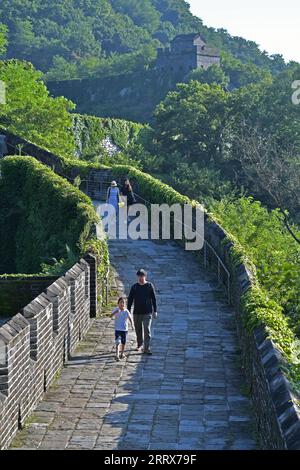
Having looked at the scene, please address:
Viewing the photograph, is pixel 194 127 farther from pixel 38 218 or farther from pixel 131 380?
pixel 131 380

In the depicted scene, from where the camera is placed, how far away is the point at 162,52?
379 feet

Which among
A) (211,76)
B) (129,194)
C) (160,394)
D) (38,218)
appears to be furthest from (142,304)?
(211,76)

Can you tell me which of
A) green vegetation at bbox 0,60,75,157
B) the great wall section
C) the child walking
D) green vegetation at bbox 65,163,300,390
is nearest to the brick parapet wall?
the great wall section

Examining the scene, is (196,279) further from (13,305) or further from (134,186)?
(134,186)

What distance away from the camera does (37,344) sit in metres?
10.1

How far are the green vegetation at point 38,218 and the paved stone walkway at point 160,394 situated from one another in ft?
9.31

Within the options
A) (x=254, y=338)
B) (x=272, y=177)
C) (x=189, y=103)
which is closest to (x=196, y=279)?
(x=254, y=338)

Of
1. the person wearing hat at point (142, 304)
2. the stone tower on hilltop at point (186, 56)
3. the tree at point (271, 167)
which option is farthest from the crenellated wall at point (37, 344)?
the stone tower on hilltop at point (186, 56)

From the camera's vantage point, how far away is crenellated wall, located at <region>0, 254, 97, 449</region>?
8.72m

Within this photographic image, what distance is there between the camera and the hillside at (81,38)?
461 feet

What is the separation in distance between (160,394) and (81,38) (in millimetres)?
150087

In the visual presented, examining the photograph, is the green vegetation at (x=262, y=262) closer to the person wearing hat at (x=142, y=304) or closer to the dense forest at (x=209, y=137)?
the dense forest at (x=209, y=137)

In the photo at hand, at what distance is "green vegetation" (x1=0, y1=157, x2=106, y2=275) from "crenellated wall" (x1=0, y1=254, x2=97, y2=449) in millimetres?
3017

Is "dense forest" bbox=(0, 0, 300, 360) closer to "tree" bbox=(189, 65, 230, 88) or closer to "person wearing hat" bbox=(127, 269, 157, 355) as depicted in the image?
"person wearing hat" bbox=(127, 269, 157, 355)
